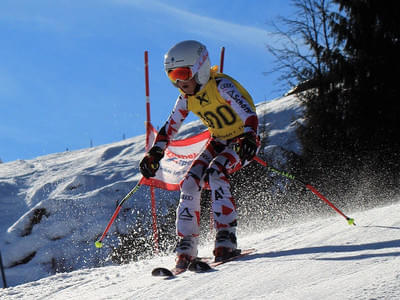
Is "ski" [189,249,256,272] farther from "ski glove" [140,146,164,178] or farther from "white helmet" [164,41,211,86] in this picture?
"white helmet" [164,41,211,86]

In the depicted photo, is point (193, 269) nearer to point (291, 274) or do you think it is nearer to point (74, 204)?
point (291, 274)

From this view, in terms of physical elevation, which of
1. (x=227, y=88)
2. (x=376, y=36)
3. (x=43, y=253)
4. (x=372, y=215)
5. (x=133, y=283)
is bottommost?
(x=43, y=253)

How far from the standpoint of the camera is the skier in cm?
394

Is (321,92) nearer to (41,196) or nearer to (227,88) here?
(227,88)

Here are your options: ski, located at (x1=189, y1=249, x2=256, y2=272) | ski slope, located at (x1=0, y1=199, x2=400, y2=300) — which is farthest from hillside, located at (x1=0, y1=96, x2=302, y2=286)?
ski, located at (x1=189, y1=249, x2=256, y2=272)

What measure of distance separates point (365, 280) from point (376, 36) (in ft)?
42.7

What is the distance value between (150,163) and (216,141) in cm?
64

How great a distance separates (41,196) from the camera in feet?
93.9

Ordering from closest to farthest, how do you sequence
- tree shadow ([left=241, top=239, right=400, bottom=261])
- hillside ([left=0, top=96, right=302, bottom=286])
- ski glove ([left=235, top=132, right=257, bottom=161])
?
tree shadow ([left=241, top=239, right=400, bottom=261]) → ski glove ([left=235, top=132, right=257, bottom=161]) → hillside ([left=0, top=96, right=302, bottom=286])

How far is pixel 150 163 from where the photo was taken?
14.8 ft

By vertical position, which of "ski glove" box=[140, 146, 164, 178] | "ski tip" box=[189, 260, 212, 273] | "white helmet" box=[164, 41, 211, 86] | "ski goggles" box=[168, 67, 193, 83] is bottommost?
"ski tip" box=[189, 260, 212, 273]

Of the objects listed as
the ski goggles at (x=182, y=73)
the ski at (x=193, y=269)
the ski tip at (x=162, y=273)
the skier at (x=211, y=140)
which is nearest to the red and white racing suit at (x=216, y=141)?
the skier at (x=211, y=140)

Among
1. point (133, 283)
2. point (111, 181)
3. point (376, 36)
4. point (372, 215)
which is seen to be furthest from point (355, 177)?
point (111, 181)

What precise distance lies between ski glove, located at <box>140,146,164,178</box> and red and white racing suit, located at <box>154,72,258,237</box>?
98mm
